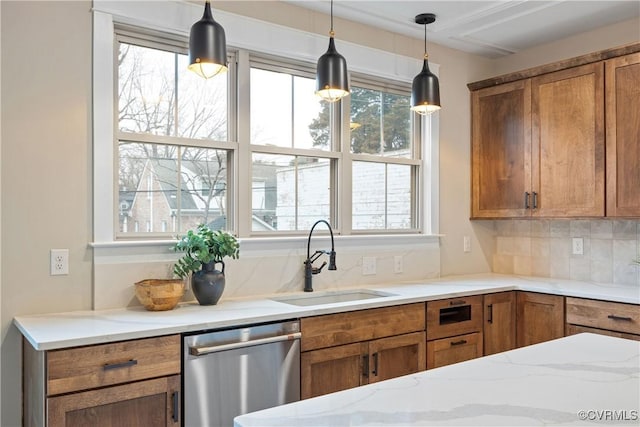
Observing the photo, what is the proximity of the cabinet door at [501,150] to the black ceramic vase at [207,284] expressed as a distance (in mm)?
2162

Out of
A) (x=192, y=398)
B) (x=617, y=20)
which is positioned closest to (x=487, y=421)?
(x=192, y=398)

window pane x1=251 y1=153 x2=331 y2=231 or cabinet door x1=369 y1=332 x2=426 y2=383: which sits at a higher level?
window pane x1=251 y1=153 x2=331 y2=231

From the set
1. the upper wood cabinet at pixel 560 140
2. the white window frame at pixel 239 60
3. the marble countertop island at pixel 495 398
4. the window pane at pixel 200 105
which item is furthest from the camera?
the upper wood cabinet at pixel 560 140

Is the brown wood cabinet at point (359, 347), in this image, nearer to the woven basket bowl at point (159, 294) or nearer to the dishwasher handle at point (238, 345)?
the dishwasher handle at point (238, 345)

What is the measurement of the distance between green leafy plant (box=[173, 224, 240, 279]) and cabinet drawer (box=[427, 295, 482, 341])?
46.3 inches

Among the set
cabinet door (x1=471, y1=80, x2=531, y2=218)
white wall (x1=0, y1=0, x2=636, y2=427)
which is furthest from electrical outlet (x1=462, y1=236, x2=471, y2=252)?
white wall (x1=0, y1=0, x2=636, y2=427)

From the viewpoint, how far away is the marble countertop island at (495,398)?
1.08 meters

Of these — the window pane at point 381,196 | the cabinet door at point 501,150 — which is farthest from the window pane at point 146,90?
the cabinet door at point 501,150

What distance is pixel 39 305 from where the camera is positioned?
7.63ft

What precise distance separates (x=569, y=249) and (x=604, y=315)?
2.73ft

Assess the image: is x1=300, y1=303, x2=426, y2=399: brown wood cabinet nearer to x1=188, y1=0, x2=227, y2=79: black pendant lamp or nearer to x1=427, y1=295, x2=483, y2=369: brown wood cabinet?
x1=427, y1=295, x2=483, y2=369: brown wood cabinet

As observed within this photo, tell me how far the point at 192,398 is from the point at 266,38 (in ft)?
6.34

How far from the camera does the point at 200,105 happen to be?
284 cm

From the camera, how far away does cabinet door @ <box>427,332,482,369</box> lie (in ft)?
9.64
